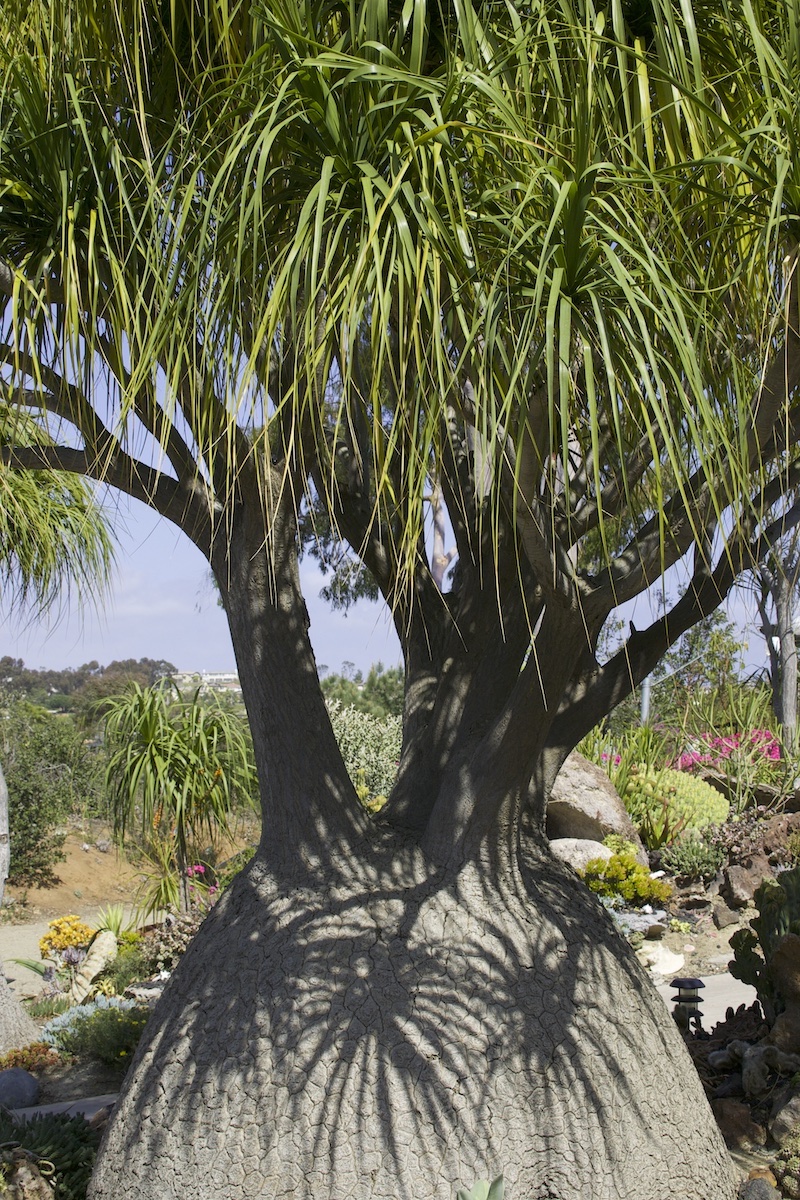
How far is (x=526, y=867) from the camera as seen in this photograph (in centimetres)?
363

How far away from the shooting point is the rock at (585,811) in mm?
9344

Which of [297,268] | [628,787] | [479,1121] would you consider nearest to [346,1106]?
[479,1121]

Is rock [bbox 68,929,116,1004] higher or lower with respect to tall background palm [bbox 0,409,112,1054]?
lower

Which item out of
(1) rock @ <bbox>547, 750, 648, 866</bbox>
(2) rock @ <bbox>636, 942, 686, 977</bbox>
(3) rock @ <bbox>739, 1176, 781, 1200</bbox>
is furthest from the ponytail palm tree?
(1) rock @ <bbox>547, 750, 648, 866</bbox>

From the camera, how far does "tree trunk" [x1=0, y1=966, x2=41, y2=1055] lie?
21.1 ft

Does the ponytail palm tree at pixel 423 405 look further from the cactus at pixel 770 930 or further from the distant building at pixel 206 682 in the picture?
the distant building at pixel 206 682

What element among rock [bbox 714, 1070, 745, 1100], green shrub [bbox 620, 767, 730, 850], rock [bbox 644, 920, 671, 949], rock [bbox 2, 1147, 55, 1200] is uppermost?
green shrub [bbox 620, 767, 730, 850]

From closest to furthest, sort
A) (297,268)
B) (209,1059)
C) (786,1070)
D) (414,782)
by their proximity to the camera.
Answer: (297,268), (209,1059), (414,782), (786,1070)

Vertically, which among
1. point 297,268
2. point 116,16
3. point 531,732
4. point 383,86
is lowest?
point 531,732

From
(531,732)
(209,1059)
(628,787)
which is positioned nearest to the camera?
(209,1059)

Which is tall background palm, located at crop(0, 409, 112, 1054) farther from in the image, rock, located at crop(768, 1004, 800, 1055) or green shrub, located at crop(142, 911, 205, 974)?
rock, located at crop(768, 1004, 800, 1055)

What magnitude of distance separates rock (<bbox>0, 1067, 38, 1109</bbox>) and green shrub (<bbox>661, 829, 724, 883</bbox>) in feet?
20.0

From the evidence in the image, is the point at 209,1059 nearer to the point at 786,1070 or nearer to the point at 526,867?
the point at 526,867

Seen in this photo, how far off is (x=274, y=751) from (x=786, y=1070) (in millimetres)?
2673
